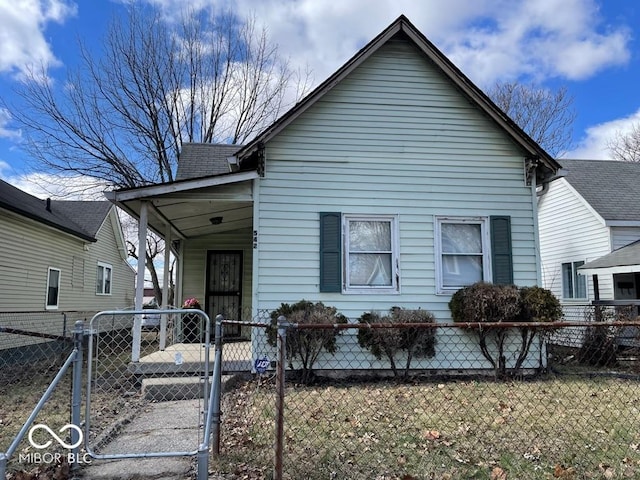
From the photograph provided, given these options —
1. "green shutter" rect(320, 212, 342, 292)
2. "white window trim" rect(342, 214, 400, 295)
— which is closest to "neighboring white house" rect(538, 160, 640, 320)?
"white window trim" rect(342, 214, 400, 295)

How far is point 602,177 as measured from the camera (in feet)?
Answer: 50.3

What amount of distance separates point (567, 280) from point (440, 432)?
12495 millimetres

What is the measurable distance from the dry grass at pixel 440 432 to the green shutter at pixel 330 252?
1.70 meters

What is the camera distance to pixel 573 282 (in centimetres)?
1443

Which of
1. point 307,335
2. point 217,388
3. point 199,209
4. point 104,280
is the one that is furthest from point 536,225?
point 104,280

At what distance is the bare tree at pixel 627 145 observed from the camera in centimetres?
2745

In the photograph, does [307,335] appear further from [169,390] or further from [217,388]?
[217,388]

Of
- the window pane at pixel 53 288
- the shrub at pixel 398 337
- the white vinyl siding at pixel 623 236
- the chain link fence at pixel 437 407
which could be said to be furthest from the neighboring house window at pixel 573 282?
the window pane at pixel 53 288

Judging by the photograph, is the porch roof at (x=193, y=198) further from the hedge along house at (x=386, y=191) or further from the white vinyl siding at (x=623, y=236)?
the white vinyl siding at (x=623, y=236)

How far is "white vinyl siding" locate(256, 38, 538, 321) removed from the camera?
7719 mm

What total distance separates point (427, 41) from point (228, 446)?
7310 millimetres

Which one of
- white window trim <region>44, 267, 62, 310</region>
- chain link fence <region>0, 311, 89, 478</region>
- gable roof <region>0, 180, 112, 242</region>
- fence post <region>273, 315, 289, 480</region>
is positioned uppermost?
gable roof <region>0, 180, 112, 242</region>

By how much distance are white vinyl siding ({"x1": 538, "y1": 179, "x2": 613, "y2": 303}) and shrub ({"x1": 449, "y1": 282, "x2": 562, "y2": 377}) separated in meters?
6.97

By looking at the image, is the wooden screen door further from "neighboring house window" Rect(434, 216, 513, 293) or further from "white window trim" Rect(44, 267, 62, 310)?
"white window trim" Rect(44, 267, 62, 310)
